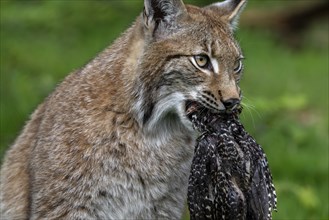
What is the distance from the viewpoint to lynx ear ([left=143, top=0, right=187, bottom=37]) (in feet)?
20.7

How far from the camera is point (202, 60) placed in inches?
242

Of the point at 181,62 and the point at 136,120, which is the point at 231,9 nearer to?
the point at 181,62

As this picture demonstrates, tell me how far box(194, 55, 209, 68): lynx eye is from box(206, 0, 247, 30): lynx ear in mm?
473

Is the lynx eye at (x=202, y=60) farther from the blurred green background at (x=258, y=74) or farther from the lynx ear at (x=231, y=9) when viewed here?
the blurred green background at (x=258, y=74)

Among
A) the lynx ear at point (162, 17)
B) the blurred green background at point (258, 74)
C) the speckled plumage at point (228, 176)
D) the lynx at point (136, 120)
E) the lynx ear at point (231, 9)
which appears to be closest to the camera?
the speckled plumage at point (228, 176)

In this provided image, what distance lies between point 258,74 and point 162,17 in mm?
6943

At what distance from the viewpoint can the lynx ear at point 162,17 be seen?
6.30m

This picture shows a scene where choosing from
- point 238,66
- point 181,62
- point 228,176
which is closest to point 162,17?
point 181,62

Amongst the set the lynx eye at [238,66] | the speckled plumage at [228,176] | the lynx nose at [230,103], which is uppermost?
the lynx eye at [238,66]

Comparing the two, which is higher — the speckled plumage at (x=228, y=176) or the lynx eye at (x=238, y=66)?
the lynx eye at (x=238, y=66)

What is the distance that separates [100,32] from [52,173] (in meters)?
7.12

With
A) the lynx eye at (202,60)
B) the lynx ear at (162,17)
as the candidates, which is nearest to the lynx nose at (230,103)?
the lynx eye at (202,60)

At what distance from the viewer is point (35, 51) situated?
1180 cm

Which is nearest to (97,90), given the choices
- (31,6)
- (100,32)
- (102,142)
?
(102,142)
